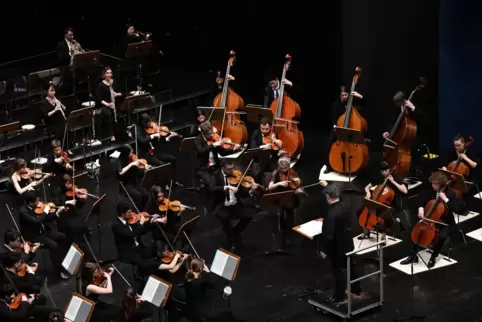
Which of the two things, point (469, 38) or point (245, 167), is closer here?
point (245, 167)

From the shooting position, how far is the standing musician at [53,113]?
16.2m

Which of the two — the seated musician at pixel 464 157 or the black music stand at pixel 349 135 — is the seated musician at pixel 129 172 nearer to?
the black music stand at pixel 349 135

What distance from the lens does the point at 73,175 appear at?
551 inches

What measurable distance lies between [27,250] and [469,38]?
24.7 ft

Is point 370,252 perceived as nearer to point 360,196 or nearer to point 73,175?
point 360,196

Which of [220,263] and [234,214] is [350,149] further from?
[220,263]

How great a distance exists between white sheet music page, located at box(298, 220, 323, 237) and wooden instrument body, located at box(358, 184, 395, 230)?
0.59 metres

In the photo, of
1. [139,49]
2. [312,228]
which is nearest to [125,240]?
[312,228]

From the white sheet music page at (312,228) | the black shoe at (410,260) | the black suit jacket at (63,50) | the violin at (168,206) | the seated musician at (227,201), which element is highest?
the black suit jacket at (63,50)

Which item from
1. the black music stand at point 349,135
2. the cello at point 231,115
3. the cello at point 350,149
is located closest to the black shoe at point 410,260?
the black music stand at point 349,135

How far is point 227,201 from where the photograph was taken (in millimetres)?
14016

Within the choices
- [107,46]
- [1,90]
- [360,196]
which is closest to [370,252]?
[360,196]

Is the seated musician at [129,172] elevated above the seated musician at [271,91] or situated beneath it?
situated beneath

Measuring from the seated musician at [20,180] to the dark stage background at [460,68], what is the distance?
6.56m
